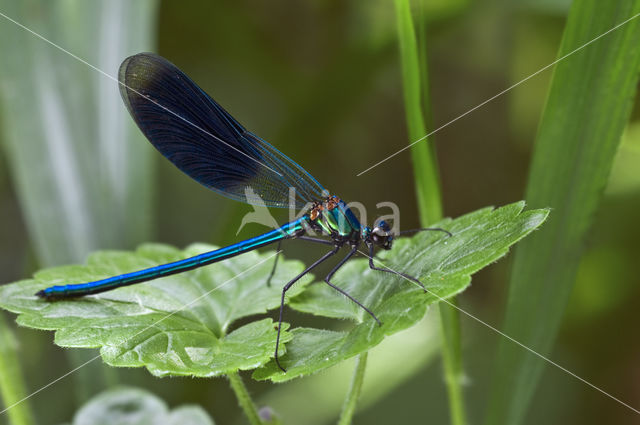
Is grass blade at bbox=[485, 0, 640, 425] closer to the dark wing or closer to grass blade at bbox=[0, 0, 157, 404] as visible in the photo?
the dark wing

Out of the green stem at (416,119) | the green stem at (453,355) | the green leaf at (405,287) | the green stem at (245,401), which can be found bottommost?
the green stem at (453,355)

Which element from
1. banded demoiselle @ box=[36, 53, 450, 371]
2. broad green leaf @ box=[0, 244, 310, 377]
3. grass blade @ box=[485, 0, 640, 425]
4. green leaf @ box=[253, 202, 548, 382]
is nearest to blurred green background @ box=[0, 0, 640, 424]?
banded demoiselle @ box=[36, 53, 450, 371]

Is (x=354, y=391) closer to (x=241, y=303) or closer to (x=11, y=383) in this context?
(x=241, y=303)

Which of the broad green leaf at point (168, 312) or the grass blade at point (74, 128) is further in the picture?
the grass blade at point (74, 128)

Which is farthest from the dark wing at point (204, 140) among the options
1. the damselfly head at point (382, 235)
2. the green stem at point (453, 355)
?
the green stem at point (453, 355)

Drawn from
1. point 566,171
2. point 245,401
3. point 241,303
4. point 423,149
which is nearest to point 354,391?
point 245,401

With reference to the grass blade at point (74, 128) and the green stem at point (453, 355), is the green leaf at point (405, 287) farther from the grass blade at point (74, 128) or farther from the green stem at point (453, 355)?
the grass blade at point (74, 128)

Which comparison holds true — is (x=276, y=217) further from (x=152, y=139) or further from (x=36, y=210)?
Result: (x=36, y=210)
